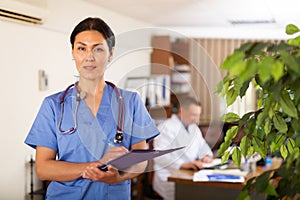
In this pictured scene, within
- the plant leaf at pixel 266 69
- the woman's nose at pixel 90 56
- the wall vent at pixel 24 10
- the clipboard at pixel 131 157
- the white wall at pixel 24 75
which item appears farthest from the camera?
the white wall at pixel 24 75

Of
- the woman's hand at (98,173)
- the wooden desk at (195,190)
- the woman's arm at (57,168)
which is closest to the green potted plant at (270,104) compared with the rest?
the woman's hand at (98,173)

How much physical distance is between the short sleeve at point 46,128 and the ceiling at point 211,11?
8.02ft

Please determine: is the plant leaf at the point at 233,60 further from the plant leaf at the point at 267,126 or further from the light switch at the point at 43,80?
the light switch at the point at 43,80

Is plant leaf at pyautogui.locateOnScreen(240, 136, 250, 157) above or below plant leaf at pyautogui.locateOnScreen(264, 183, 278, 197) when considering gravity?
above

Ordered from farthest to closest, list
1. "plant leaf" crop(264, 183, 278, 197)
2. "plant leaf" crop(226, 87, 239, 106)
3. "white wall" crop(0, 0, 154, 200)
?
"white wall" crop(0, 0, 154, 200)
"plant leaf" crop(226, 87, 239, 106)
"plant leaf" crop(264, 183, 278, 197)

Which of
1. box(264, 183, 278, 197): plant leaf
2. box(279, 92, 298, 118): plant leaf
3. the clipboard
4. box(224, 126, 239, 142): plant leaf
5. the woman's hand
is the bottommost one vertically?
the woman's hand

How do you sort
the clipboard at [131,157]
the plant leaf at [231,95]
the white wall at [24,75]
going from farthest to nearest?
the white wall at [24,75], the clipboard at [131,157], the plant leaf at [231,95]

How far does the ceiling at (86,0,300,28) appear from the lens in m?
4.23

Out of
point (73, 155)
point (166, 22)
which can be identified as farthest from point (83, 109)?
point (166, 22)

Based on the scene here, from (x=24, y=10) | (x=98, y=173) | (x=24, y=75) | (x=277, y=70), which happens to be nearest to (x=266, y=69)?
(x=277, y=70)

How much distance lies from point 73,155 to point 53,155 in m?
0.08

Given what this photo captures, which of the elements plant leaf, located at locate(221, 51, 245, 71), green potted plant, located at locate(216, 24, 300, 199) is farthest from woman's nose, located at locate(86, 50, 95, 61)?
plant leaf, located at locate(221, 51, 245, 71)

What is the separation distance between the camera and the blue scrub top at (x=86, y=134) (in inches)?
70.9

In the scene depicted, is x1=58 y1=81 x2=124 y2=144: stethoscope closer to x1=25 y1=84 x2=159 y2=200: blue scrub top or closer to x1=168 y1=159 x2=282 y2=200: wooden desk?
x1=25 y1=84 x2=159 y2=200: blue scrub top
